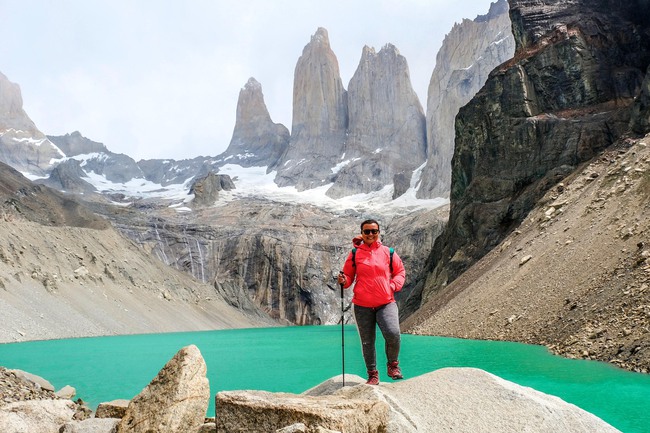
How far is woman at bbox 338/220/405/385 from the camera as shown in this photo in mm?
7941

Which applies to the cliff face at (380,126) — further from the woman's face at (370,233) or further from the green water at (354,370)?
the woman's face at (370,233)

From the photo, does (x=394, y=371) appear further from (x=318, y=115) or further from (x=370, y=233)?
(x=318, y=115)

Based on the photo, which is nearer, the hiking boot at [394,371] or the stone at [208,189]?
the hiking boot at [394,371]

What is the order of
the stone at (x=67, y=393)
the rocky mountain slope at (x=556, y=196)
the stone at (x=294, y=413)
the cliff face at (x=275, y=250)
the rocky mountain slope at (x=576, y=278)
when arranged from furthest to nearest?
the cliff face at (x=275, y=250), the rocky mountain slope at (x=556, y=196), the rocky mountain slope at (x=576, y=278), the stone at (x=67, y=393), the stone at (x=294, y=413)

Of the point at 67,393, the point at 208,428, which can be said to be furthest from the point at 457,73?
the point at 208,428

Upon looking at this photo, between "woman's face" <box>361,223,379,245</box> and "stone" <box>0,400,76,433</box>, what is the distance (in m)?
5.33

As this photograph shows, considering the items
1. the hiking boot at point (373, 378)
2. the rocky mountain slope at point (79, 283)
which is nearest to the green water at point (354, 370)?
the hiking boot at point (373, 378)

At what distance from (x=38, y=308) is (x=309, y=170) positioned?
138646 mm

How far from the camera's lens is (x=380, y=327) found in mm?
8086

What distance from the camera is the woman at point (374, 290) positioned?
7.94 meters

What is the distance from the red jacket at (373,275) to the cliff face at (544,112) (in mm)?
40666

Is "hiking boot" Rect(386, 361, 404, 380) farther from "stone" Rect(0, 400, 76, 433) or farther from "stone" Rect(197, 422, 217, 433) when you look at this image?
"stone" Rect(0, 400, 76, 433)

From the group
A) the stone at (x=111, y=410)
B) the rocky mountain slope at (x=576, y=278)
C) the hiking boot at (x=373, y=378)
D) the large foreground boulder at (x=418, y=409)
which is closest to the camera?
the large foreground boulder at (x=418, y=409)

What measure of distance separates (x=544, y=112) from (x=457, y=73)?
8835cm
